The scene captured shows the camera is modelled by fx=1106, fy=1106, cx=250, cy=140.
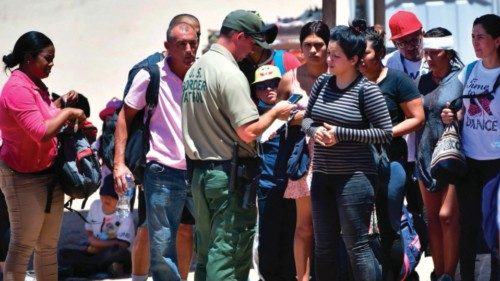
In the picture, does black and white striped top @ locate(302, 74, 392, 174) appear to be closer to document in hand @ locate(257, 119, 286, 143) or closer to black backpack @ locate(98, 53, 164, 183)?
document in hand @ locate(257, 119, 286, 143)

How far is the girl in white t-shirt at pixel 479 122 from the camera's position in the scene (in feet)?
23.4

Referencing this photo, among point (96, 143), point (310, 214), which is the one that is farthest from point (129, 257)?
point (310, 214)

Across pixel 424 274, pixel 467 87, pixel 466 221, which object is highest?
pixel 467 87

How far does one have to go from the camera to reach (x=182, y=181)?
7148 millimetres

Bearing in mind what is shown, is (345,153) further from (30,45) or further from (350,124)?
(30,45)

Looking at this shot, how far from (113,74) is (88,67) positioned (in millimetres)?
456

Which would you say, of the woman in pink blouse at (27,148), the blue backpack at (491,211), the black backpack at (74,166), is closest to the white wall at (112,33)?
the black backpack at (74,166)

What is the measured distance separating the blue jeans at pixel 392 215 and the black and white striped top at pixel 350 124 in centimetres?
53

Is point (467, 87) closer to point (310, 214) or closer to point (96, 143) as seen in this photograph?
point (310, 214)

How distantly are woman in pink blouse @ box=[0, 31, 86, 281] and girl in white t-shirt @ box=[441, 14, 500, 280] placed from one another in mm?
2569

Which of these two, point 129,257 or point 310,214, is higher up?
point 310,214

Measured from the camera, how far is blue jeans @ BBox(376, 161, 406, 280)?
7258mm

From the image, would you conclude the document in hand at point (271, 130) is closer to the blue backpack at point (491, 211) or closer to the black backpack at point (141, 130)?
the black backpack at point (141, 130)

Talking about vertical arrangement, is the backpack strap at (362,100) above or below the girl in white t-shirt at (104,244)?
above
